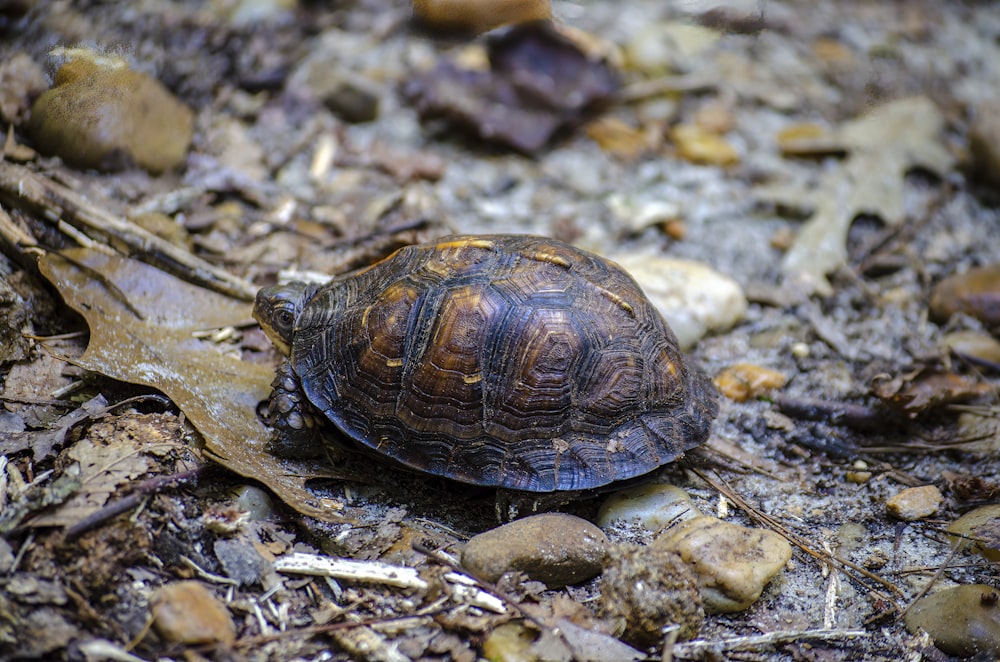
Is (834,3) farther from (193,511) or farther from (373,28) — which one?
(193,511)

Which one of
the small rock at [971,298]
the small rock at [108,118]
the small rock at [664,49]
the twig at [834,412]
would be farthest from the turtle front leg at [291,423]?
the small rock at [664,49]

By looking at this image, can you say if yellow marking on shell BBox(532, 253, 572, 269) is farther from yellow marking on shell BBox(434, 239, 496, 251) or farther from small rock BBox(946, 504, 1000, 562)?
small rock BBox(946, 504, 1000, 562)

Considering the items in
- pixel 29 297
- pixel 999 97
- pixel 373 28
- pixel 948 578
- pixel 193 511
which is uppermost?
pixel 373 28

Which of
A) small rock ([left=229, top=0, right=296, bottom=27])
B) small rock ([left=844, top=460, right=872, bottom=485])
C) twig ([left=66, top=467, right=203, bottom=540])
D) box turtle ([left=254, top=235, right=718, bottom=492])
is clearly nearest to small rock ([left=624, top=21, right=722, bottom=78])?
small rock ([left=229, top=0, right=296, bottom=27])

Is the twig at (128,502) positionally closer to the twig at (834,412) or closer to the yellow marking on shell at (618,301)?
the yellow marking on shell at (618,301)

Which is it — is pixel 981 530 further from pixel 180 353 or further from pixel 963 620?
pixel 180 353

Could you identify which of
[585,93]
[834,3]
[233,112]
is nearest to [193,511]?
[233,112]

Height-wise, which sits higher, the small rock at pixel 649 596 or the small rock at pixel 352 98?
the small rock at pixel 352 98
